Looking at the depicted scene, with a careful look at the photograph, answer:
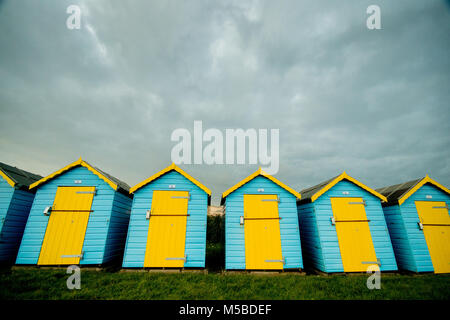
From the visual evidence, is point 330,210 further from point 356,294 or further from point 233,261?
point 233,261

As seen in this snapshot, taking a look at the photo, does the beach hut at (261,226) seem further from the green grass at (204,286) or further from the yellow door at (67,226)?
the yellow door at (67,226)

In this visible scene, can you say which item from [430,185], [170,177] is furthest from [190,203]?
[430,185]

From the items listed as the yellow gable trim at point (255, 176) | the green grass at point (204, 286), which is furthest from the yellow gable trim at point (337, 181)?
the green grass at point (204, 286)

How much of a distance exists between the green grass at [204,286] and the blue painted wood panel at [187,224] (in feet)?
2.17

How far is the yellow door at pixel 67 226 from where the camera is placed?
25.8 feet

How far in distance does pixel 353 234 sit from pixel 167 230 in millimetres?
8924

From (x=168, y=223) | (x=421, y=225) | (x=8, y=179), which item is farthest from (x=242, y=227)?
(x=8, y=179)

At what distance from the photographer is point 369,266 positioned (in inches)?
323

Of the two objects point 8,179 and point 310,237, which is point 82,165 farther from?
point 310,237

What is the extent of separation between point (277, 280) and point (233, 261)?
2036 mm

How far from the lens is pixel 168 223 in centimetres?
848

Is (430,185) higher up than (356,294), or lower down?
higher up
